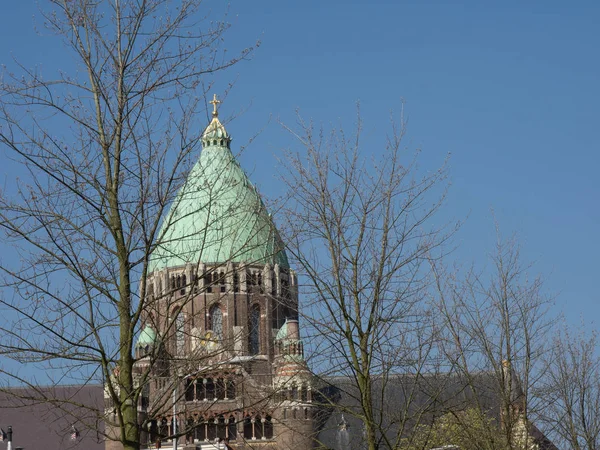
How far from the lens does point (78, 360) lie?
13781mm

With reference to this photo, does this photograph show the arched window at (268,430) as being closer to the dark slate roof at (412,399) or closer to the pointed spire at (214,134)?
the pointed spire at (214,134)

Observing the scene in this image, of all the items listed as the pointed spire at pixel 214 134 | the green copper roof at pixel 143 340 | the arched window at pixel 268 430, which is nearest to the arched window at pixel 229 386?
the green copper roof at pixel 143 340

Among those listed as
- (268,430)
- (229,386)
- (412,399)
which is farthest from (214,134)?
(268,430)

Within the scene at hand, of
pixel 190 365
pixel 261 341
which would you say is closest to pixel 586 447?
pixel 190 365

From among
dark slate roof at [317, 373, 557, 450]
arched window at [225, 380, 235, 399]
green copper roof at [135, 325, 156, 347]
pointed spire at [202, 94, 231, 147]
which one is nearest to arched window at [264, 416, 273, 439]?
green copper roof at [135, 325, 156, 347]

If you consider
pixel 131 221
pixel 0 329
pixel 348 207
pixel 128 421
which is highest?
pixel 348 207

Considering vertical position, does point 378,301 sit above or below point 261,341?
below

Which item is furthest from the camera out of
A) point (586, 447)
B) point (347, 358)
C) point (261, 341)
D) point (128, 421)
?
point (261, 341)

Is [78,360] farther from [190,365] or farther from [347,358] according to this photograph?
[347,358]

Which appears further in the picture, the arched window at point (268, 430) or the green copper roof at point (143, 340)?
the arched window at point (268, 430)

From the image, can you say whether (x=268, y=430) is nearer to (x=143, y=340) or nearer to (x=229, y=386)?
(x=143, y=340)

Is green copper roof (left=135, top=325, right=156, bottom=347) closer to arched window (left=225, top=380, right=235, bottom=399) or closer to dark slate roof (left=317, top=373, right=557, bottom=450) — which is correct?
arched window (left=225, top=380, right=235, bottom=399)

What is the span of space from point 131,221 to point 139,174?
608 millimetres

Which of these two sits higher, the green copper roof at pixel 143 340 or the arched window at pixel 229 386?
the green copper roof at pixel 143 340
